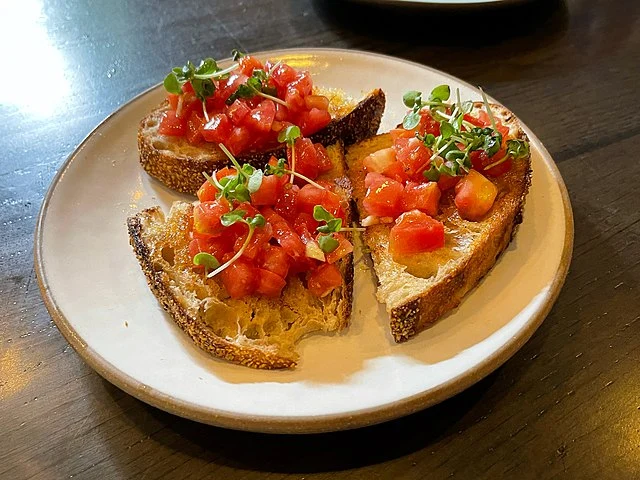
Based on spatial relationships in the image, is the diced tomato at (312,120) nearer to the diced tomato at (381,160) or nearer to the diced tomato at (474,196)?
the diced tomato at (381,160)

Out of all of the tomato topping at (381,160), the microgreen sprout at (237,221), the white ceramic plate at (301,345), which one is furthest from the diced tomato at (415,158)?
the microgreen sprout at (237,221)

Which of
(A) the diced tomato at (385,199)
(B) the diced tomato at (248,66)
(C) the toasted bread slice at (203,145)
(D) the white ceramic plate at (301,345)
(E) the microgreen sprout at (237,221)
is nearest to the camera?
(D) the white ceramic plate at (301,345)

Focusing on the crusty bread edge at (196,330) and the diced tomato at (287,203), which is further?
the diced tomato at (287,203)

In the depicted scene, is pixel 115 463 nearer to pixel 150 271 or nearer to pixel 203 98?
pixel 150 271

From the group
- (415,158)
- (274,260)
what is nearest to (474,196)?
(415,158)

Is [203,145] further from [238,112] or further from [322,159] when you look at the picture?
[322,159]
